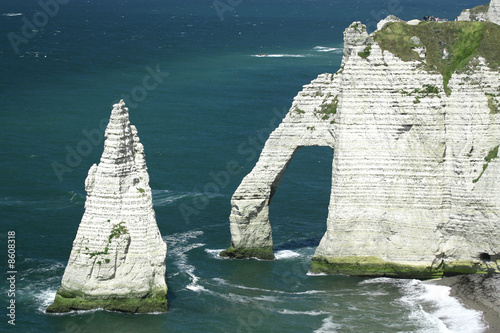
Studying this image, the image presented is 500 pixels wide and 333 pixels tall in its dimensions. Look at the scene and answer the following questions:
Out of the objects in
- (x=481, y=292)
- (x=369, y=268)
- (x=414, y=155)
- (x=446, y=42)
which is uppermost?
(x=446, y=42)

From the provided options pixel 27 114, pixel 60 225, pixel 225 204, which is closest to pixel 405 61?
pixel 225 204

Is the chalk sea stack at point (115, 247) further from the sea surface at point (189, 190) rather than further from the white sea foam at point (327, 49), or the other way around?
the white sea foam at point (327, 49)

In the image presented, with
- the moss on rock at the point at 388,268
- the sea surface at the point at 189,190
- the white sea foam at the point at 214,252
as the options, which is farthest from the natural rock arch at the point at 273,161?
the moss on rock at the point at 388,268

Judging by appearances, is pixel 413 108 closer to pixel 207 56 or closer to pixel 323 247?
pixel 323 247

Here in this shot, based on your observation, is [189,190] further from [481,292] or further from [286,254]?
[481,292]

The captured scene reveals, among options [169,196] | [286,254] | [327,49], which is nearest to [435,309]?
[286,254]

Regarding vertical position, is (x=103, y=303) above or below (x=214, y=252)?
above
